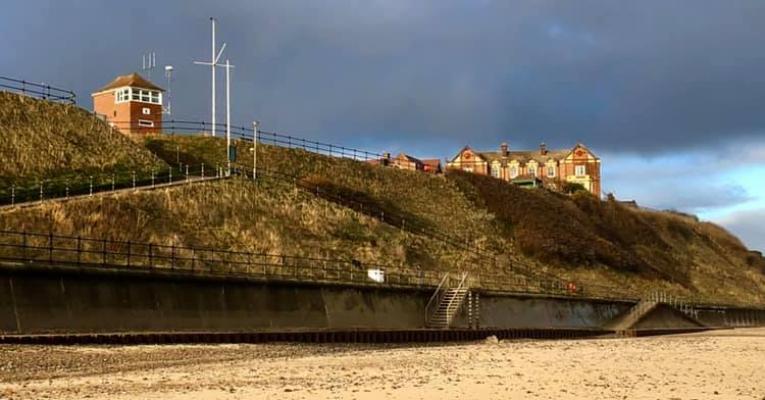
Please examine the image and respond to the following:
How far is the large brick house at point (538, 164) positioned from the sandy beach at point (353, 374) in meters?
105

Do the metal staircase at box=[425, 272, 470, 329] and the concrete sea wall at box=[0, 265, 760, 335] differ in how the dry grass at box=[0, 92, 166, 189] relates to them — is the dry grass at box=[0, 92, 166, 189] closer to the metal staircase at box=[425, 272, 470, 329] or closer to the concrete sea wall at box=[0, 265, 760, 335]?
the concrete sea wall at box=[0, 265, 760, 335]

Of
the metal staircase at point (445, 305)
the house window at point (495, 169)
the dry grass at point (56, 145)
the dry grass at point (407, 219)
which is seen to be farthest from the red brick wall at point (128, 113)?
the house window at point (495, 169)

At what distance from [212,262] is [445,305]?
497 inches

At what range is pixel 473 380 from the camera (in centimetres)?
2148

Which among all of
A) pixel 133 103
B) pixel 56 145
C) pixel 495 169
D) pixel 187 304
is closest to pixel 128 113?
pixel 133 103

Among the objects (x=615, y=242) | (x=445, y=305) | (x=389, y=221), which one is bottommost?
(x=445, y=305)

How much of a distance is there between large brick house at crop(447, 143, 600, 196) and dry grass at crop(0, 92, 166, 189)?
78.0 metres

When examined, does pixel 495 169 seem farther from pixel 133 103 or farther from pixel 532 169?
pixel 133 103

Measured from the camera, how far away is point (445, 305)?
49250 millimetres

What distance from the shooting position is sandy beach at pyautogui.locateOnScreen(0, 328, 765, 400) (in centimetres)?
1842

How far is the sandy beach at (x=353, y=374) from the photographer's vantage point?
18.4 meters

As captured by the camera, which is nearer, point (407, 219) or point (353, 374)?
point (353, 374)

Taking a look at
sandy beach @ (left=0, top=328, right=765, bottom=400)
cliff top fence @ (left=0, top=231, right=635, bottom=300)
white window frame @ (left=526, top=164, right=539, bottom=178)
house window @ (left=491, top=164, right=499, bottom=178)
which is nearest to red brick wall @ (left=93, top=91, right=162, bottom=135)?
cliff top fence @ (left=0, top=231, right=635, bottom=300)

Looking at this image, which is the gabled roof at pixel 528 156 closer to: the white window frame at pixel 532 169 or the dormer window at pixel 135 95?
the white window frame at pixel 532 169
